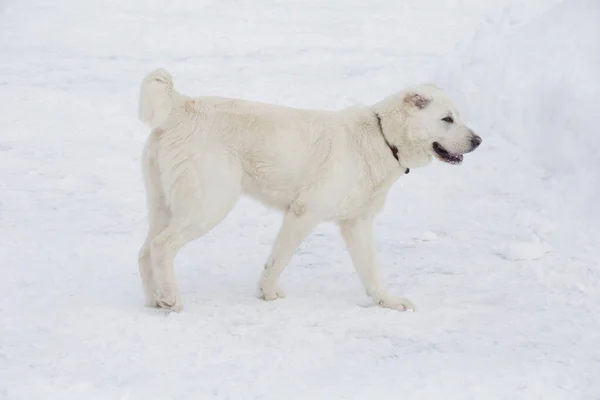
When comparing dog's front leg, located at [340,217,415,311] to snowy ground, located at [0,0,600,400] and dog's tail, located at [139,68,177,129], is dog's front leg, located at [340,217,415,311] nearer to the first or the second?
snowy ground, located at [0,0,600,400]

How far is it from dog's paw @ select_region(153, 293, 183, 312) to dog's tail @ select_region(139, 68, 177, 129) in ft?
3.77

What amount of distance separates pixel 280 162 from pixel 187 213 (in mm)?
740

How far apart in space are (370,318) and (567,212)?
11.7 feet

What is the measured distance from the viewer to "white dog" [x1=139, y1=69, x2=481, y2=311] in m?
5.48

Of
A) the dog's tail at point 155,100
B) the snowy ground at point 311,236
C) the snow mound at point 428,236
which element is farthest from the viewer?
the snow mound at point 428,236

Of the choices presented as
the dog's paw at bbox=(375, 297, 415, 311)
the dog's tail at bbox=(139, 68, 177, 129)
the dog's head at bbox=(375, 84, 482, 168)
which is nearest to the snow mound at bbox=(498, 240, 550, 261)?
the dog's head at bbox=(375, 84, 482, 168)

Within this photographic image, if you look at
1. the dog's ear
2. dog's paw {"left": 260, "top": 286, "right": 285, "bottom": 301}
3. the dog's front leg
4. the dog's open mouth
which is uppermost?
the dog's ear

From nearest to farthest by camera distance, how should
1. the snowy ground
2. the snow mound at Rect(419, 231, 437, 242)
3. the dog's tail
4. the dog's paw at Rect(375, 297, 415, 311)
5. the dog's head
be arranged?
the snowy ground
the dog's tail
the dog's paw at Rect(375, 297, 415, 311)
the dog's head
the snow mound at Rect(419, 231, 437, 242)

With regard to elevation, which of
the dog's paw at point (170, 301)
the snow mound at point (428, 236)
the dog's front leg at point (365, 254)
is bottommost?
the snow mound at point (428, 236)

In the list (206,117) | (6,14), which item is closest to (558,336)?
(206,117)

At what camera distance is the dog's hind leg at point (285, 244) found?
5.70m

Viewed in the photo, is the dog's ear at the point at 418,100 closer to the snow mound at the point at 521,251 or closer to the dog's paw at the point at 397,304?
the dog's paw at the point at 397,304

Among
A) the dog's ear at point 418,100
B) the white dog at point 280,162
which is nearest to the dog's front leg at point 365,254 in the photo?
the white dog at point 280,162

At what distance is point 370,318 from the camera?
17.9ft
